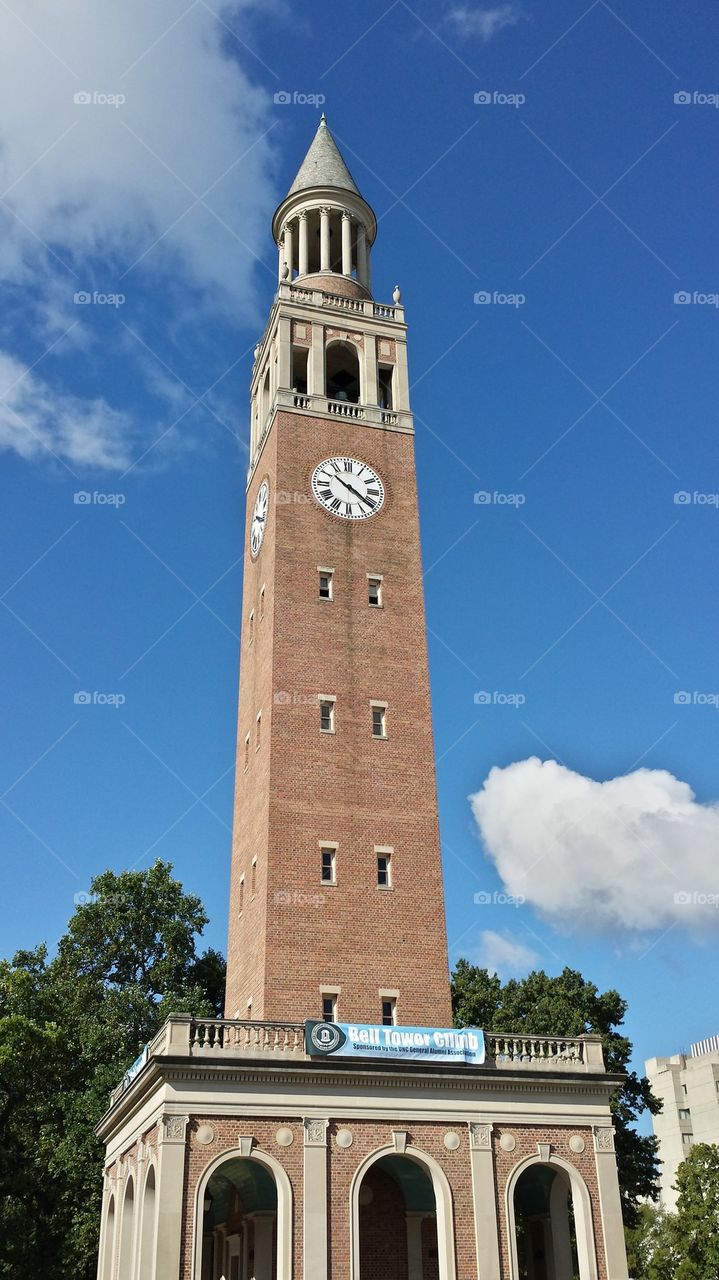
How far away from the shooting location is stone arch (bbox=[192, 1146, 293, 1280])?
28.5 meters

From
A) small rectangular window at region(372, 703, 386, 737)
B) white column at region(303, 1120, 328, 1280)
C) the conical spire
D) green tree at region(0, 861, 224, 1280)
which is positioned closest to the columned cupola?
the conical spire

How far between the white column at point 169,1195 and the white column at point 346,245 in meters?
36.5

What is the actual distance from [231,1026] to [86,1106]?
834 inches

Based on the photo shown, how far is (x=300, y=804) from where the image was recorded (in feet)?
126

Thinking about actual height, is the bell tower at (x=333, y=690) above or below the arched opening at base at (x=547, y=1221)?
above

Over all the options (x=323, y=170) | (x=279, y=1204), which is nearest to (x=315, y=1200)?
(x=279, y=1204)

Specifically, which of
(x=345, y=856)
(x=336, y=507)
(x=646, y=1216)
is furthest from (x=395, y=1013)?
(x=646, y=1216)

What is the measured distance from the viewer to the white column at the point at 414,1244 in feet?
108

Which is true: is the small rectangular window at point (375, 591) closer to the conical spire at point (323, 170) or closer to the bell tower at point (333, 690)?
the bell tower at point (333, 690)

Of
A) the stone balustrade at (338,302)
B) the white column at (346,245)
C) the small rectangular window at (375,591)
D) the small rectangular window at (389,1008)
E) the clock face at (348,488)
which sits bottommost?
the small rectangular window at (389,1008)

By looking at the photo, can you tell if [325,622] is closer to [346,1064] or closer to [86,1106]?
[346,1064]

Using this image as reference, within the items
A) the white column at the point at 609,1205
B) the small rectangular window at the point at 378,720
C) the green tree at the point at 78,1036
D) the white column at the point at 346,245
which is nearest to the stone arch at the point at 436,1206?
the white column at the point at 609,1205

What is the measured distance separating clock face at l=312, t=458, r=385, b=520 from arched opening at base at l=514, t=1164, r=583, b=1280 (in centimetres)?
2376

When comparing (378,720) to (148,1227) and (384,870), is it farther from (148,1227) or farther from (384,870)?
(148,1227)
